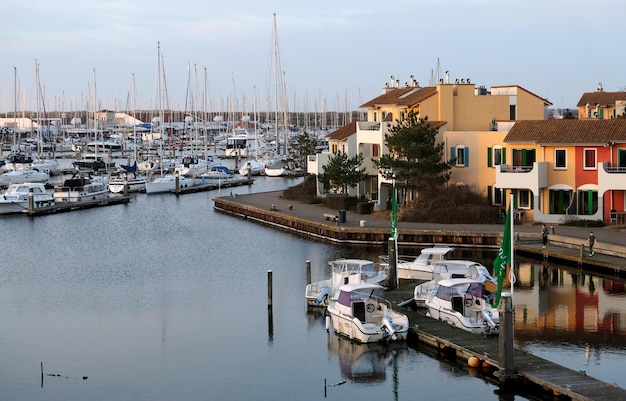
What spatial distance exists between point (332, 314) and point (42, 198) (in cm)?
4685

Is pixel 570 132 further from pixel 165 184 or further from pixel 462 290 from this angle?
pixel 165 184

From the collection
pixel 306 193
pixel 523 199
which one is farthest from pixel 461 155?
pixel 306 193

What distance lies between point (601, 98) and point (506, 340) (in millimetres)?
59695

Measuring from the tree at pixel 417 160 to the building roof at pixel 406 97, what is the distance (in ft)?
16.1

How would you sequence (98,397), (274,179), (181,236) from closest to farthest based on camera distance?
(98,397), (181,236), (274,179)

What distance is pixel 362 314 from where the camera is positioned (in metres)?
36.0

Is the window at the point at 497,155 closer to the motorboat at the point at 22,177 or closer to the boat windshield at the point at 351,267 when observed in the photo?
the boat windshield at the point at 351,267

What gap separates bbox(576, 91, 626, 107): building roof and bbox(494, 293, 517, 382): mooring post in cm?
5559

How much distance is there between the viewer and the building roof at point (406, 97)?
66.8m

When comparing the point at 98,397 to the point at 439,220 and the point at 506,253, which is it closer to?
the point at 506,253

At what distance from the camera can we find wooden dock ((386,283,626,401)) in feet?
90.8

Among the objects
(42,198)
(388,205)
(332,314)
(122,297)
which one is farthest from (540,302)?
(42,198)

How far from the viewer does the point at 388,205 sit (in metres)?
65.3

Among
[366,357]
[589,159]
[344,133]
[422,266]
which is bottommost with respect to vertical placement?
[366,357]
